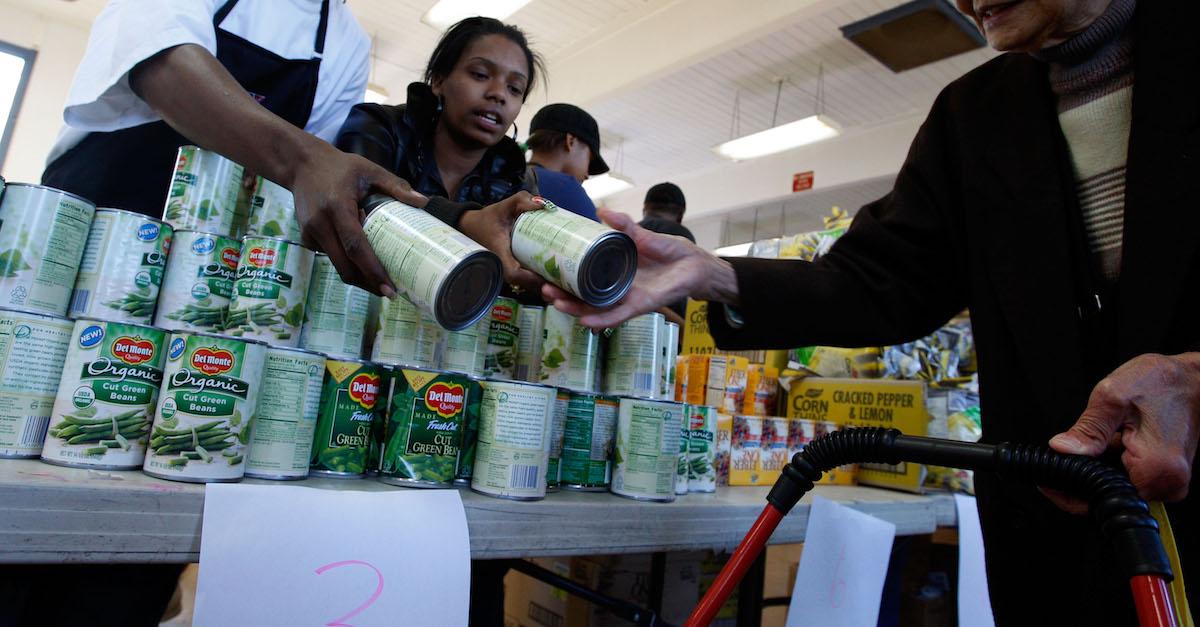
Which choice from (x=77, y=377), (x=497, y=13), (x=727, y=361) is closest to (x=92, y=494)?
(x=77, y=377)

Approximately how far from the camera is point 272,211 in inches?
40.6

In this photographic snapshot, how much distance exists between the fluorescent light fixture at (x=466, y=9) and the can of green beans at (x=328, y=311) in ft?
13.6

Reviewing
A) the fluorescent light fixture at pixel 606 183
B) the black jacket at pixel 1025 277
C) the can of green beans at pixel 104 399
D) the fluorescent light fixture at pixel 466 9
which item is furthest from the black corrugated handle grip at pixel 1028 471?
the fluorescent light fixture at pixel 606 183

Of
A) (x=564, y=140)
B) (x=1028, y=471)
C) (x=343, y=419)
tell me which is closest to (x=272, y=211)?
(x=343, y=419)

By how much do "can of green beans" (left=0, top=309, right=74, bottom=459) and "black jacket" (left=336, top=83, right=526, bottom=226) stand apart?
56 centimetres

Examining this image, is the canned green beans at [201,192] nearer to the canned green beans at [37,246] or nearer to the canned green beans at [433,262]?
the canned green beans at [37,246]

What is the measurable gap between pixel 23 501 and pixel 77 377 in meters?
0.19

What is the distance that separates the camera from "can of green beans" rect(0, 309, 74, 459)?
29.7 inches

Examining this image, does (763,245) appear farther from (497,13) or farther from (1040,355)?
(497,13)

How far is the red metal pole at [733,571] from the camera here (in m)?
0.71

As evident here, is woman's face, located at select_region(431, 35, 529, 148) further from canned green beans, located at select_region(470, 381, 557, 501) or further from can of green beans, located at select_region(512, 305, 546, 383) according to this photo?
canned green beans, located at select_region(470, 381, 557, 501)

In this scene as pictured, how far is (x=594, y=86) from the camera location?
6312mm

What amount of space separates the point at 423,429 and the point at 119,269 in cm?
43

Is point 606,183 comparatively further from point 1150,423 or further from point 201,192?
point 1150,423
